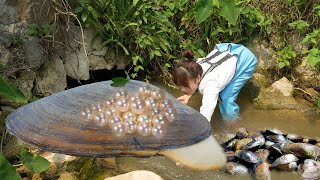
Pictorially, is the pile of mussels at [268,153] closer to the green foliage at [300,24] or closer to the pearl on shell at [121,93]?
the green foliage at [300,24]

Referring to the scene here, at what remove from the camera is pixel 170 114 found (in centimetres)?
215

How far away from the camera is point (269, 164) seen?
468 cm

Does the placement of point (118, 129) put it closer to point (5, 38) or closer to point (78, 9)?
point (5, 38)

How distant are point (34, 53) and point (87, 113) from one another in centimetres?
318

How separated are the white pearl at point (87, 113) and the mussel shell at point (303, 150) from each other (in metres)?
3.26

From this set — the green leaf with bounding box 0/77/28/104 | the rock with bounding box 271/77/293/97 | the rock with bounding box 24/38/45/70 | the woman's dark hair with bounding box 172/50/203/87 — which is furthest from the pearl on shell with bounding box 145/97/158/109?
the rock with bounding box 271/77/293/97

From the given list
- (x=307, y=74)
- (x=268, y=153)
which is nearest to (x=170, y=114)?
(x=268, y=153)

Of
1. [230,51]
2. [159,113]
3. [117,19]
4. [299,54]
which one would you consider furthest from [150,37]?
[159,113]

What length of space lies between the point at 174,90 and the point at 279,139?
1.90m

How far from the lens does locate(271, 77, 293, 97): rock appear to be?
253 inches

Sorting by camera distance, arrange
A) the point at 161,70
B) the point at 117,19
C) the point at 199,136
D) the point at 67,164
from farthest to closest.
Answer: the point at 161,70
the point at 117,19
the point at 67,164
the point at 199,136

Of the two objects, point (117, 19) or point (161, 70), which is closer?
point (117, 19)

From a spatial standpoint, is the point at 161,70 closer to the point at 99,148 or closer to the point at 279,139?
the point at 279,139

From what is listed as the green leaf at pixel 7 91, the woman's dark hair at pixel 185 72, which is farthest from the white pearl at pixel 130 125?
the woman's dark hair at pixel 185 72
